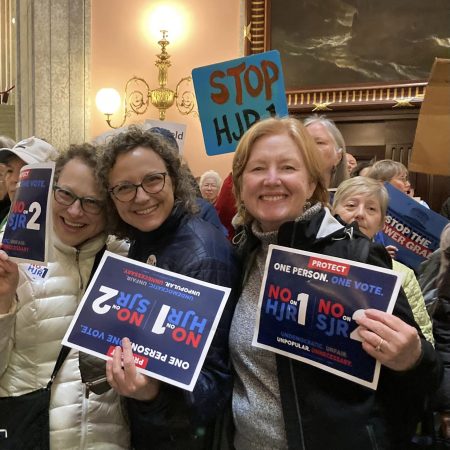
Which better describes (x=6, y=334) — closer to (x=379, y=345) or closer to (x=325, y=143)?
(x=379, y=345)

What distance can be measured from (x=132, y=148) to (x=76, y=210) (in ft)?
0.75

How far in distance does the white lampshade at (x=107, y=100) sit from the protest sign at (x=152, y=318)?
430 centimetres

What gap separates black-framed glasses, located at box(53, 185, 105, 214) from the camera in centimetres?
131

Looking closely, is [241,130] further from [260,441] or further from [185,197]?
[260,441]

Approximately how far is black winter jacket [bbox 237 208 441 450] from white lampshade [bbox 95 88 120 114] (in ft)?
14.6

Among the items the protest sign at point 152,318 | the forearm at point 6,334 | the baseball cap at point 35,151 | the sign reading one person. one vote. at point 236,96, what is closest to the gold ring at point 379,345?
the protest sign at point 152,318

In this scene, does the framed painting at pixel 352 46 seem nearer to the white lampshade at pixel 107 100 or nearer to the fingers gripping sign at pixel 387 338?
the white lampshade at pixel 107 100

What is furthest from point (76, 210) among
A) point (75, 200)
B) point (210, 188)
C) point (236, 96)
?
point (210, 188)

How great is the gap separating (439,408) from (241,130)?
130 centimetres

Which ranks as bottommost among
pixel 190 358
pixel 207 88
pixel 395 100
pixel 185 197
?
pixel 190 358

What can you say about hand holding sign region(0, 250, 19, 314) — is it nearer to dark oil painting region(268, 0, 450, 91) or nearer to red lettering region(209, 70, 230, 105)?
red lettering region(209, 70, 230, 105)

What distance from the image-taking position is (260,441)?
1.14 meters

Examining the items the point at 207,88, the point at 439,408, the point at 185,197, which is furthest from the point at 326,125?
the point at 439,408

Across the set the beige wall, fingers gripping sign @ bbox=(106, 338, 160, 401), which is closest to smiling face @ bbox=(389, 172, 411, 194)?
fingers gripping sign @ bbox=(106, 338, 160, 401)
